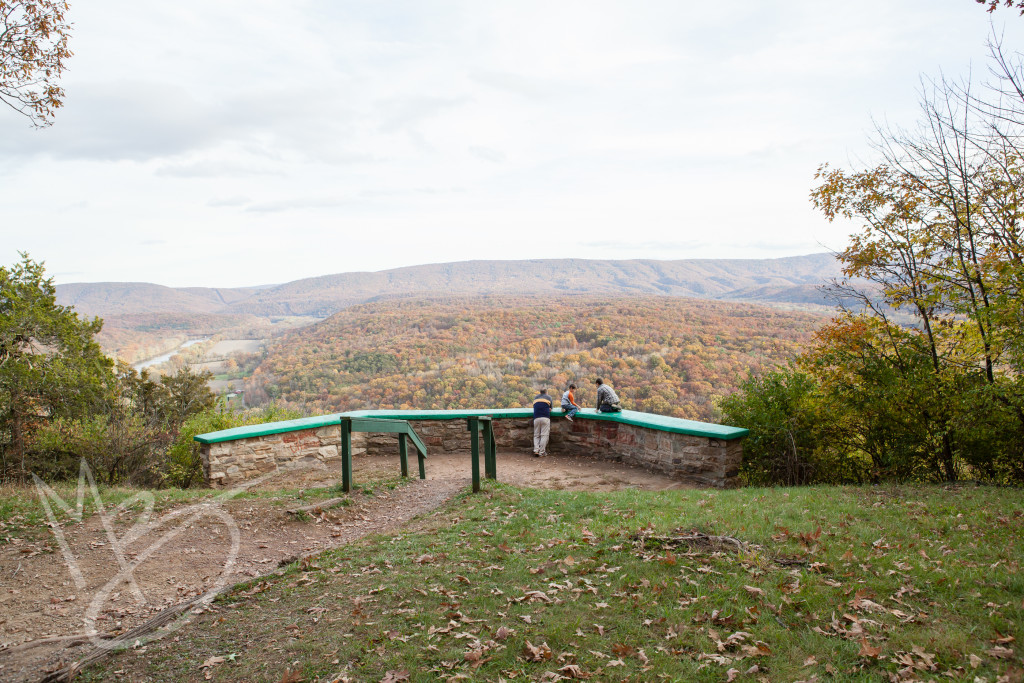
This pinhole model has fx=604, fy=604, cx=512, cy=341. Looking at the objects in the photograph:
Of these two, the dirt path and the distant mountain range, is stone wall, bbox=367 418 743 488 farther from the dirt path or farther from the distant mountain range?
the distant mountain range

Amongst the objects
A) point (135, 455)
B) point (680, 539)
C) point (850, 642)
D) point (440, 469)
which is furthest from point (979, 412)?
point (135, 455)

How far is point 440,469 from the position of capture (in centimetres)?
996

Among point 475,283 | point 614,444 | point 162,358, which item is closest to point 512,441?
point 614,444

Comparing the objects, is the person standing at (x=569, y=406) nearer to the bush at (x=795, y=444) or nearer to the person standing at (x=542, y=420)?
the person standing at (x=542, y=420)

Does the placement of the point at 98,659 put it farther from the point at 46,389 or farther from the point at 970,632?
the point at 46,389

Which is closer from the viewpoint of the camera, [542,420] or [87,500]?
[87,500]

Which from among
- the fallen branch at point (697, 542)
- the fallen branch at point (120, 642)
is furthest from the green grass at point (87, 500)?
the fallen branch at point (697, 542)

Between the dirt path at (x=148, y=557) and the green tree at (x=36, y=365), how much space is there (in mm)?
6986

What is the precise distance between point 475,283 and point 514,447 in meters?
121

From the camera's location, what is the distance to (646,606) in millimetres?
4039

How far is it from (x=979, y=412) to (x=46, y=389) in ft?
54.5

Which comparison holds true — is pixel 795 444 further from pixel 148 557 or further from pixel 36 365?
pixel 36 365

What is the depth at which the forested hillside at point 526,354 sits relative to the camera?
30.8 m

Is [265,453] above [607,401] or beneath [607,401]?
beneath
